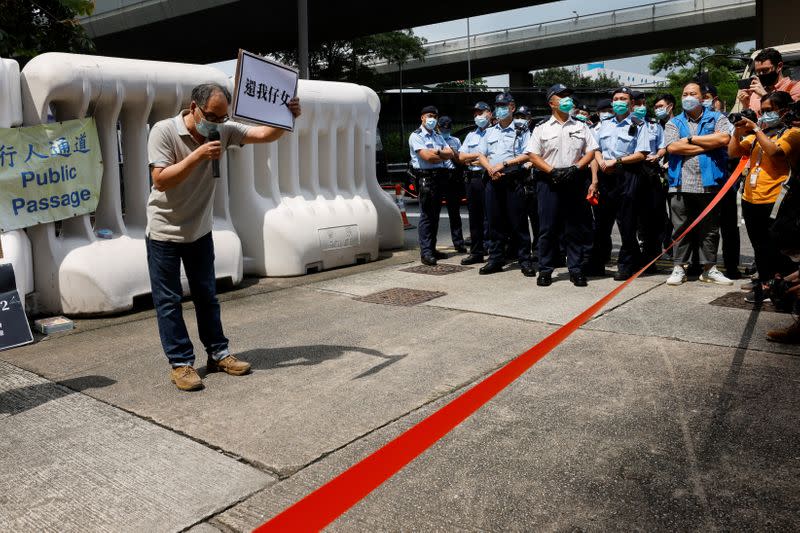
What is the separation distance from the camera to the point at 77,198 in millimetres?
6305

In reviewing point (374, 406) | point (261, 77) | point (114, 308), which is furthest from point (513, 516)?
point (114, 308)

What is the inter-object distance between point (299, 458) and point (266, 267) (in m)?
4.82

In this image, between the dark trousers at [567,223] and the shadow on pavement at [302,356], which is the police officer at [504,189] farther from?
the shadow on pavement at [302,356]

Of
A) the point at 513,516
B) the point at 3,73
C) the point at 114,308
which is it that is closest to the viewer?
the point at 513,516

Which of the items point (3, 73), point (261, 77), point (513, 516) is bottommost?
point (513, 516)

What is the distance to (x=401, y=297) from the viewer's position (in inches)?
271

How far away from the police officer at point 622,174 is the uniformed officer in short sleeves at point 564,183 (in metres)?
0.29

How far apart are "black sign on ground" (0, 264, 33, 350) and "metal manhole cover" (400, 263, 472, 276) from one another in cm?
443

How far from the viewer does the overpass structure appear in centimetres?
3628

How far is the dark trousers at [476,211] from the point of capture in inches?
352

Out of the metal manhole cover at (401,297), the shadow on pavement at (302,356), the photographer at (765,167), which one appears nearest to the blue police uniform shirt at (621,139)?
the photographer at (765,167)

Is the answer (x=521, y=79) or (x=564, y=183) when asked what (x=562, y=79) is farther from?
(x=564, y=183)

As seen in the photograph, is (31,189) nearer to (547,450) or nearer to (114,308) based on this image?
(114,308)

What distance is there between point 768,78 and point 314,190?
480 cm
